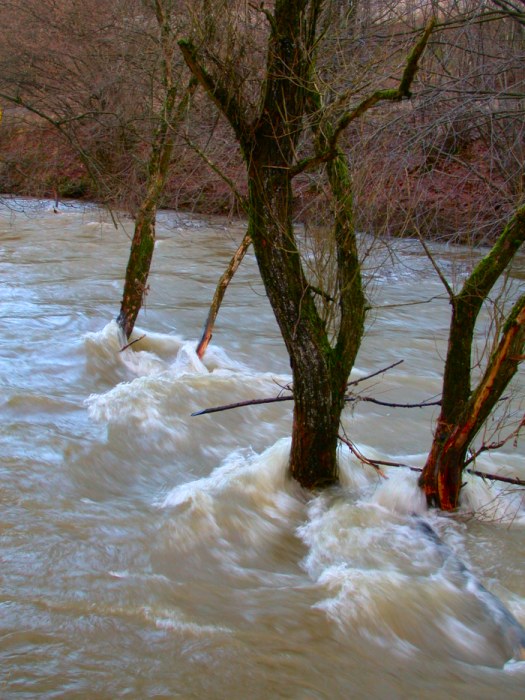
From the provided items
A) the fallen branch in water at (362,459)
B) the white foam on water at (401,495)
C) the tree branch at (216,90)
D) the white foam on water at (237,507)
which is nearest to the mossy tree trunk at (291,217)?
the tree branch at (216,90)

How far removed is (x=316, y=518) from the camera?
17.1 feet

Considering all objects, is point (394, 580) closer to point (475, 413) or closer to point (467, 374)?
point (475, 413)

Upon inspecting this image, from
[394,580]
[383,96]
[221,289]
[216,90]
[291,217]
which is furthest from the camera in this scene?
[221,289]

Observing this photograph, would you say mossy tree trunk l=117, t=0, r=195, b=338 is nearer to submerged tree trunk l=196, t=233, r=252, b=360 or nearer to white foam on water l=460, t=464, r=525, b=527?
submerged tree trunk l=196, t=233, r=252, b=360

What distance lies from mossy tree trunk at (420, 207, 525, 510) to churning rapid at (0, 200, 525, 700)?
278 mm

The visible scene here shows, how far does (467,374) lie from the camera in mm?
4934

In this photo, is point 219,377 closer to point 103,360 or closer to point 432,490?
point 103,360

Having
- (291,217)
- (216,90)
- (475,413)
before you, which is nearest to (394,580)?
(475,413)

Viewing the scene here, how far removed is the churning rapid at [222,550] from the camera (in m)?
3.55

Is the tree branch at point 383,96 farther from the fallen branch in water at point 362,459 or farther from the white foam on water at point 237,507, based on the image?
the white foam on water at point 237,507


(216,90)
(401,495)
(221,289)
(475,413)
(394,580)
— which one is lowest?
(394,580)

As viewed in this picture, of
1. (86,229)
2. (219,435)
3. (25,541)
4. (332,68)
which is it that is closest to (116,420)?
(219,435)

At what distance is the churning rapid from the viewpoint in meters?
3.55

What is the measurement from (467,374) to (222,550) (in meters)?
1.99
